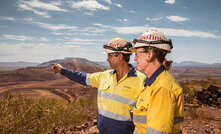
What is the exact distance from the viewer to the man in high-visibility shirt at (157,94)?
1163 mm

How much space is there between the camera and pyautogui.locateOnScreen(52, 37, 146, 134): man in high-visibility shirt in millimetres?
2232

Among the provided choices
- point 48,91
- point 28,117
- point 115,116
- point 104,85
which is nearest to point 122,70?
point 104,85

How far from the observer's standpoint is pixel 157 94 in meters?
1.22

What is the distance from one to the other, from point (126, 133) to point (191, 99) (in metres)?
8.81

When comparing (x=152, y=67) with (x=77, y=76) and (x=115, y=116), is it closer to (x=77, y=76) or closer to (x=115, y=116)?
(x=115, y=116)

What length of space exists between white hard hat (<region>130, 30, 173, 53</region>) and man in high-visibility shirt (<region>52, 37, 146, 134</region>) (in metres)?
0.86

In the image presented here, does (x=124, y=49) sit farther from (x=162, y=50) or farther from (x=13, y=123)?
(x=13, y=123)

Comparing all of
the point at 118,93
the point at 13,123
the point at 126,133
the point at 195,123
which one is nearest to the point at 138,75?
the point at 118,93

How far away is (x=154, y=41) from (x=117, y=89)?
3.40ft

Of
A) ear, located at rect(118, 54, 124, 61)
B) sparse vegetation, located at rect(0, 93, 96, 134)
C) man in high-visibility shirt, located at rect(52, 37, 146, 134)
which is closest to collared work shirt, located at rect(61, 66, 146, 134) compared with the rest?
man in high-visibility shirt, located at rect(52, 37, 146, 134)

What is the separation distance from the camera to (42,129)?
4.61m

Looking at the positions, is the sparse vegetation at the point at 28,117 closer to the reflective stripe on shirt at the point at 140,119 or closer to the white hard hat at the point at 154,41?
the reflective stripe on shirt at the point at 140,119

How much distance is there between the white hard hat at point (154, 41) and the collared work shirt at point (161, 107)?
29cm

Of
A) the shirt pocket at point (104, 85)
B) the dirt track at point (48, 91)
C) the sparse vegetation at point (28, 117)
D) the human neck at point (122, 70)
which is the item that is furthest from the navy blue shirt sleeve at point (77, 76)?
the dirt track at point (48, 91)
